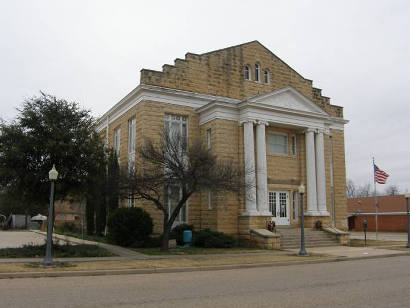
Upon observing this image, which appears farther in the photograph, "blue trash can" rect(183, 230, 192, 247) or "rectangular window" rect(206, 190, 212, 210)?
"rectangular window" rect(206, 190, 212, 210)

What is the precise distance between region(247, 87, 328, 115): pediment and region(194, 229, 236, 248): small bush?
8241 mm

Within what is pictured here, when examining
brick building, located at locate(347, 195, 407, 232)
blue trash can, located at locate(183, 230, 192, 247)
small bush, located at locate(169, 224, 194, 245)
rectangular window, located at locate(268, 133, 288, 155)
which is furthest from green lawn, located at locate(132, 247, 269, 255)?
brick building, located at locate(347, 195, 407, 232)

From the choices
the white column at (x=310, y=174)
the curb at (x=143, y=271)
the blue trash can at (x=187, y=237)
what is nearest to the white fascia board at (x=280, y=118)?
the white column at (x=310, y=174)

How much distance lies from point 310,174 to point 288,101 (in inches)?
194

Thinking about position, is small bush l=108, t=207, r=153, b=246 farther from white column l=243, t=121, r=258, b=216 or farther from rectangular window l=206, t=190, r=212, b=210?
white column l=243, t=121, r=258, b=216

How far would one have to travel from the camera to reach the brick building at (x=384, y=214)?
1977 inches

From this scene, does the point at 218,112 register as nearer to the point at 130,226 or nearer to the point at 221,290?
the point at 130,226

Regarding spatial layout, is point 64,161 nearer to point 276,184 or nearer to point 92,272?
point 92,272

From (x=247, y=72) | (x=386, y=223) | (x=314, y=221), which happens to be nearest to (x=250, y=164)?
(x=314, y=221)

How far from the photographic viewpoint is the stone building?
83.9 ft

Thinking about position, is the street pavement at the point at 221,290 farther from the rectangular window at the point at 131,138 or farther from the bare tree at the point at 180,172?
the rectangular window at the point at 131,138

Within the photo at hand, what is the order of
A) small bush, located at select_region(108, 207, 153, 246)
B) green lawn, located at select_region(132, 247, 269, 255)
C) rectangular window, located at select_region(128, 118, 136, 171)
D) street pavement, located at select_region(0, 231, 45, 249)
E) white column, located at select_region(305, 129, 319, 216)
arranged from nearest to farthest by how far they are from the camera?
green lawn, located at select_region(132, 247, 269, 255) < small bush, located at select_region(108, 207, 153, 246) < street pavement, located at select_region(0, 231, 45, 249) < rectangular window, located at select_region(128, 118, 136, 171) < white column, located at select_region(305, 129, 319, 216)

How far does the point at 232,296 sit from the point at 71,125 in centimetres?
1181

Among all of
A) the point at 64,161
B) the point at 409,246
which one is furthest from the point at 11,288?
the point at 409,246
